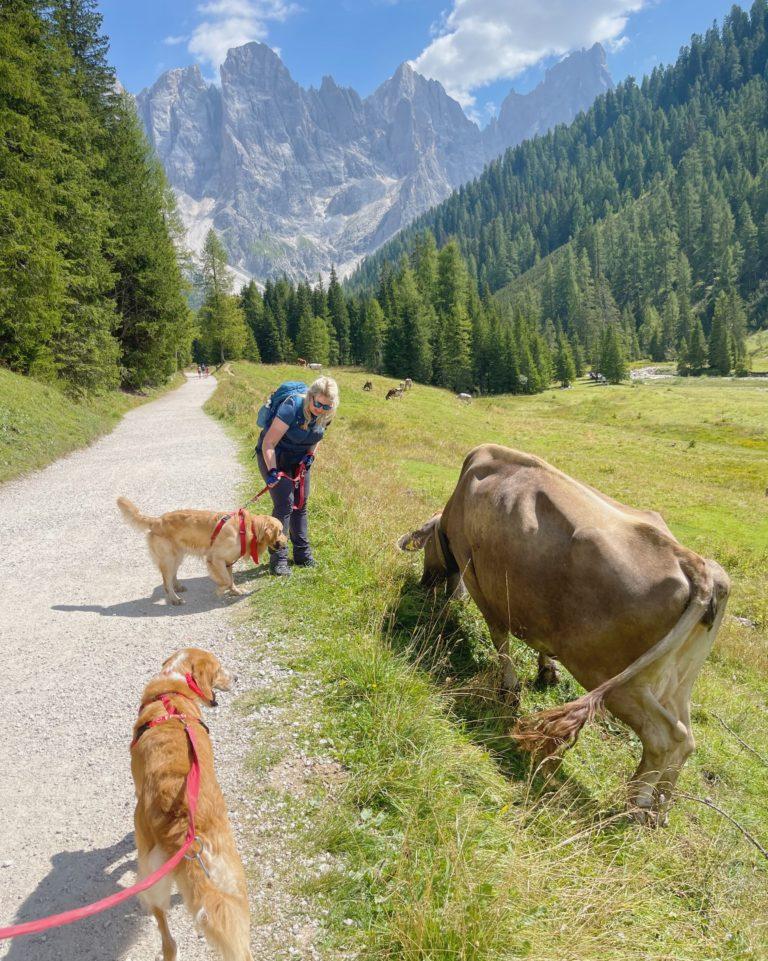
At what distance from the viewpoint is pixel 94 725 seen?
181 inches

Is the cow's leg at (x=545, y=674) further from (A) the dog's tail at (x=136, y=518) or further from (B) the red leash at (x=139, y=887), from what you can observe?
(A) the dog's tail at (x=136, y=518)

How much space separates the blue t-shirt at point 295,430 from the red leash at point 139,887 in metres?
4.43

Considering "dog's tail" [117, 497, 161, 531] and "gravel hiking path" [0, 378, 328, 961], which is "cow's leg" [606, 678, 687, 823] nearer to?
"gravel hiking path" [0, 378, 328, 961]

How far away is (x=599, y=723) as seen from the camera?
5.74 meters

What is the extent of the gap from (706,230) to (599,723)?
170487 millimetres

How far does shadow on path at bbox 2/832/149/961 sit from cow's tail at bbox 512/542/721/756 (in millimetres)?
2771

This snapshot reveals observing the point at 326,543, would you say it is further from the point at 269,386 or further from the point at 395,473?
the point at 269,386

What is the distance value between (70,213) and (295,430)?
823 inches

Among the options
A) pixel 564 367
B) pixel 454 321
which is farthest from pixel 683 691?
pixel 564 367

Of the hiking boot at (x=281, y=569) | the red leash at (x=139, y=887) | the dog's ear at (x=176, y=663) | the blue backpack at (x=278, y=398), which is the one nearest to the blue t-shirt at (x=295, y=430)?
the blue backpack at (x=278, y=398)

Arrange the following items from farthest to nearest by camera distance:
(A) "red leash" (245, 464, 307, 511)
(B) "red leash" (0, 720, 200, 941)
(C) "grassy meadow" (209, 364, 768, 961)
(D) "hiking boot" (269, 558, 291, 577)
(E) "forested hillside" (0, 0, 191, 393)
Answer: (E) "forested hillside" (0, 0, 191, 393), (D) "hiking boot" (269, 558, 291, 577), (A) "red leash" (245, 464, 307, 511), (C) "grassy meadow" (209, 364, 768, 961), (B) "red leash" (0, 720, 200, 941)

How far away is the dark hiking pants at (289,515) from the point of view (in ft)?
24.7

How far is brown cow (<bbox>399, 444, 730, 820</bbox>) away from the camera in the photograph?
4203mm

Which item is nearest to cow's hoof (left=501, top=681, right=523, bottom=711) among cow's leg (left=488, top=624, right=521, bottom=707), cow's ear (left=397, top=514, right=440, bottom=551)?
cow's leg (left=488, top=624, right=521, bottom=707)
